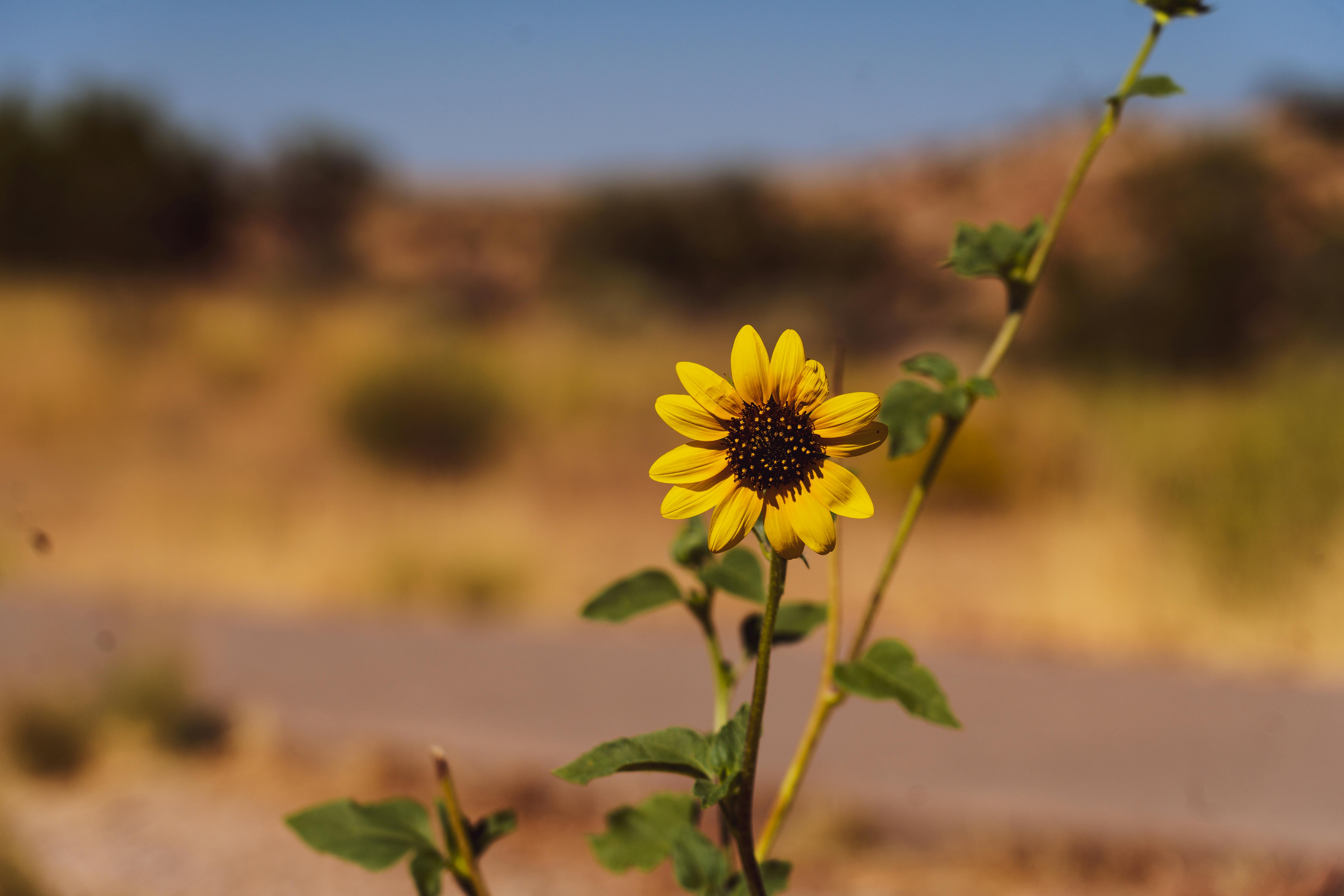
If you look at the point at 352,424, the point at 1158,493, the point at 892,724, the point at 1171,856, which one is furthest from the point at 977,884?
the point at 352,424

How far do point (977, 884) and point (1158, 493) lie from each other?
14.9 ft

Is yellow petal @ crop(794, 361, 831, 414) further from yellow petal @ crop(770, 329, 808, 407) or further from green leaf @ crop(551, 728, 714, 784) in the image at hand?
green leaf @ crop(551, 728, 714, 784)

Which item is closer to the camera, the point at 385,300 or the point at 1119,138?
the point at 385,300

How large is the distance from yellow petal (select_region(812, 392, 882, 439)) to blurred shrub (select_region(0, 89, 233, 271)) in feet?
73.9

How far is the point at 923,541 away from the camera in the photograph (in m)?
7.67

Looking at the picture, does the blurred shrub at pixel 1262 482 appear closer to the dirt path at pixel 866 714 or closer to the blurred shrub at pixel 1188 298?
the dirt path at pixel 866 714

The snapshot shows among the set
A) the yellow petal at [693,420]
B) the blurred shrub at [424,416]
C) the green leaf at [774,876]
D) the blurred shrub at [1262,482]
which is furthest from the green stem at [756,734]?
the blurred shrub at [424,416]

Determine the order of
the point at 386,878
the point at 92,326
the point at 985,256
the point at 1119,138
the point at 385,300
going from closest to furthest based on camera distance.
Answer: the point at 985,256, the point at 386,878, the point at 92,326, the point at 385,300, the point at 1119,138

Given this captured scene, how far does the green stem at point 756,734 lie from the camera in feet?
2.31

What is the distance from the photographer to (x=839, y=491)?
2.44 ft

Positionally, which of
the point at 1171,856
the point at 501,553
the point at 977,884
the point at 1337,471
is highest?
the point at 1337,471

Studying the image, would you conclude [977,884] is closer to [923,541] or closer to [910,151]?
[923,541]

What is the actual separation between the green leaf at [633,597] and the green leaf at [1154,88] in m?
0.60

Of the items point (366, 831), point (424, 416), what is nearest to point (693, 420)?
point (366, 831)
